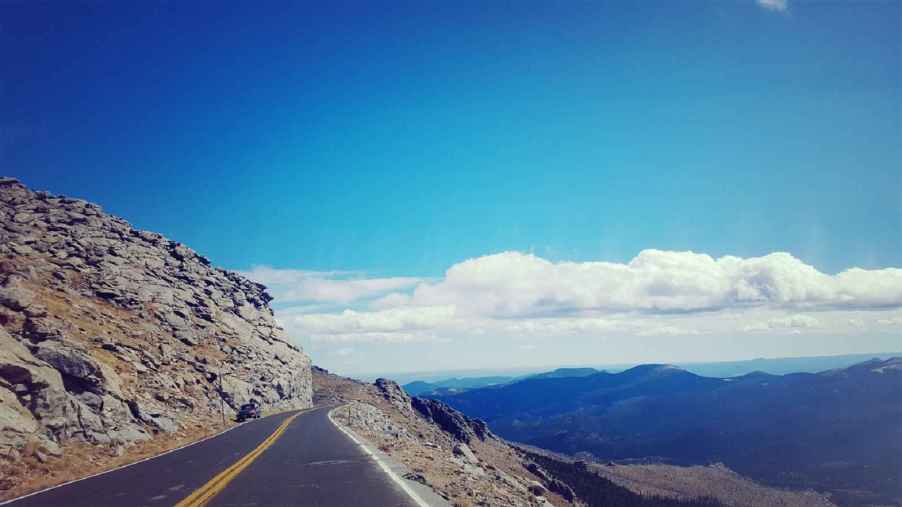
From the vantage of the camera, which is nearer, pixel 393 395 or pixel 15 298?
pixel 15 298

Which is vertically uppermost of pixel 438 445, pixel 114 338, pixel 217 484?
pixel 114 338

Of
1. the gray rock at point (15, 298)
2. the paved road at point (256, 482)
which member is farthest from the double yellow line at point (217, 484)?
the gray rock at point (15, 298)

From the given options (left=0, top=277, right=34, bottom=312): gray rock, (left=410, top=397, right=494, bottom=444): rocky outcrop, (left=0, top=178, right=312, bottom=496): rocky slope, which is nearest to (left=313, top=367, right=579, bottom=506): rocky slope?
(left=410, top=397, right=494, bottom=444): rocky outcrop

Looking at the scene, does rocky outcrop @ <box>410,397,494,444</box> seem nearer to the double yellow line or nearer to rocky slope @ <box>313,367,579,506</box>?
rocky slope @ <box>313,367,579,506</box>

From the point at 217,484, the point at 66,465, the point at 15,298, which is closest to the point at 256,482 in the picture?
the point at 217,484

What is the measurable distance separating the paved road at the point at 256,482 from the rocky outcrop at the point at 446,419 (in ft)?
404

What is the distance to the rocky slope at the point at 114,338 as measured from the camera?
855 inches

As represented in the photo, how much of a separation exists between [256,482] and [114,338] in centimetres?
2964

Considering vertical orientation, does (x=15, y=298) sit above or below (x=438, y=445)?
above

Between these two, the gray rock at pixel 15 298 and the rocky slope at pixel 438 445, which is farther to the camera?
the gray rock at pixel 15 298

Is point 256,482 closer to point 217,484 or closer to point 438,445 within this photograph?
point 217,484

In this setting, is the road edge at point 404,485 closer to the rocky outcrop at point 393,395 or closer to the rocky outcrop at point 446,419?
the rocky outcrop at point 393,395

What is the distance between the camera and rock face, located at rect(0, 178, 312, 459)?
2209cm

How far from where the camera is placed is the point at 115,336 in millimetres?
36688
